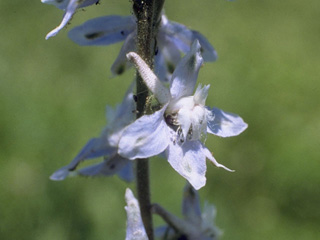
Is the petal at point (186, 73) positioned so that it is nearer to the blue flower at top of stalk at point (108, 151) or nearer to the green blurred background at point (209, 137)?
the blue flower at top of stalk at point (108, 151)

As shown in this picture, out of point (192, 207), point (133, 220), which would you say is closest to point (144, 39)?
point (133, 220)

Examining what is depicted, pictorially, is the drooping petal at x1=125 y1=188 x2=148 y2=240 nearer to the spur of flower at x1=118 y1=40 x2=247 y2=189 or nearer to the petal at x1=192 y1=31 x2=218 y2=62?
the spur of flower at x1=118 y1=40 x2=247 y2=189

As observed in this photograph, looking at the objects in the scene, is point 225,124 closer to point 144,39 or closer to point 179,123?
point 179,123

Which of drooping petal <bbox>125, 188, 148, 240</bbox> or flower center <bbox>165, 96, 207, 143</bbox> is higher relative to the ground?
flower center <bbox>165, 96, 207, 143</bbox>

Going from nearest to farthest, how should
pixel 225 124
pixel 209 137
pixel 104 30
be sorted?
pixel 225 124, pixel 104 30, pixel 209 137

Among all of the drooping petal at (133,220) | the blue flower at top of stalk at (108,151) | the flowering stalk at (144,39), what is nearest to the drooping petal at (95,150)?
the blue flower at top of stalk at (108,151)

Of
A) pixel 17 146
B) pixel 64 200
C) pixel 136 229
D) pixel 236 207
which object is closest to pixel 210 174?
pixel 236 207

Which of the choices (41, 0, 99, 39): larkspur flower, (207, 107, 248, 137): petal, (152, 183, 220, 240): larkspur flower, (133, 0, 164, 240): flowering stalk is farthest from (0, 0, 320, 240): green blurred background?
(41, 0, 99, 39): larkspur flower
